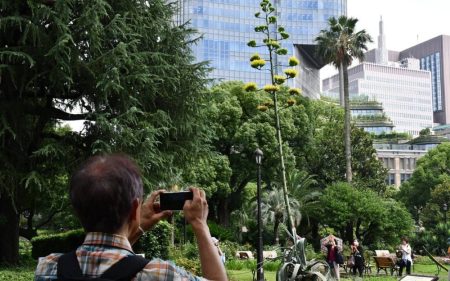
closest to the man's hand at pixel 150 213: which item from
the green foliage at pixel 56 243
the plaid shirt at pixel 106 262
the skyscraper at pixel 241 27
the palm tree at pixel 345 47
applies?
the plaid shirt at pixel 106 262

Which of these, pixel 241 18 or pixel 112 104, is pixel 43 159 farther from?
pixel 241 18

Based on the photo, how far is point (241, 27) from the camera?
83250mm

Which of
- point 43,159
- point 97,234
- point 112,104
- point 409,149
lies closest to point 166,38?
point 112,104

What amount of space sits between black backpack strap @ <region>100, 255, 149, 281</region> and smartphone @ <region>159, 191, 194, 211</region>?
0.39 m

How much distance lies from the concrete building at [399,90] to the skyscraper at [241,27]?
73.4 metres

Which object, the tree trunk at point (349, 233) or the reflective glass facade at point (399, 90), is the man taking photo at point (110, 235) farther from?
the reflective glass facade at point (399, 90)

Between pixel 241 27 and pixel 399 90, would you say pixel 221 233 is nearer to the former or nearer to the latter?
pixel 241 27

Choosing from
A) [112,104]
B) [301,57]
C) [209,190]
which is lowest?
[209,190]

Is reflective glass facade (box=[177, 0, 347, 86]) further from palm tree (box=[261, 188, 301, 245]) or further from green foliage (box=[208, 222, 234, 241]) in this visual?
green foliage (box=[208, 222, 234, 241])

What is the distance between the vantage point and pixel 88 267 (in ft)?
6.06

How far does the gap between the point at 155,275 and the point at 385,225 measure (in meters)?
35.6

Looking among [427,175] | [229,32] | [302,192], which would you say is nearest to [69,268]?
[302,192]

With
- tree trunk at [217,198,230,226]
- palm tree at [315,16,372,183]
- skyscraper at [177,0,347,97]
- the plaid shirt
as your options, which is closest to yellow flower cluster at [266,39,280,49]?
the plaid shirt

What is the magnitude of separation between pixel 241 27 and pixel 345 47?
153ft
